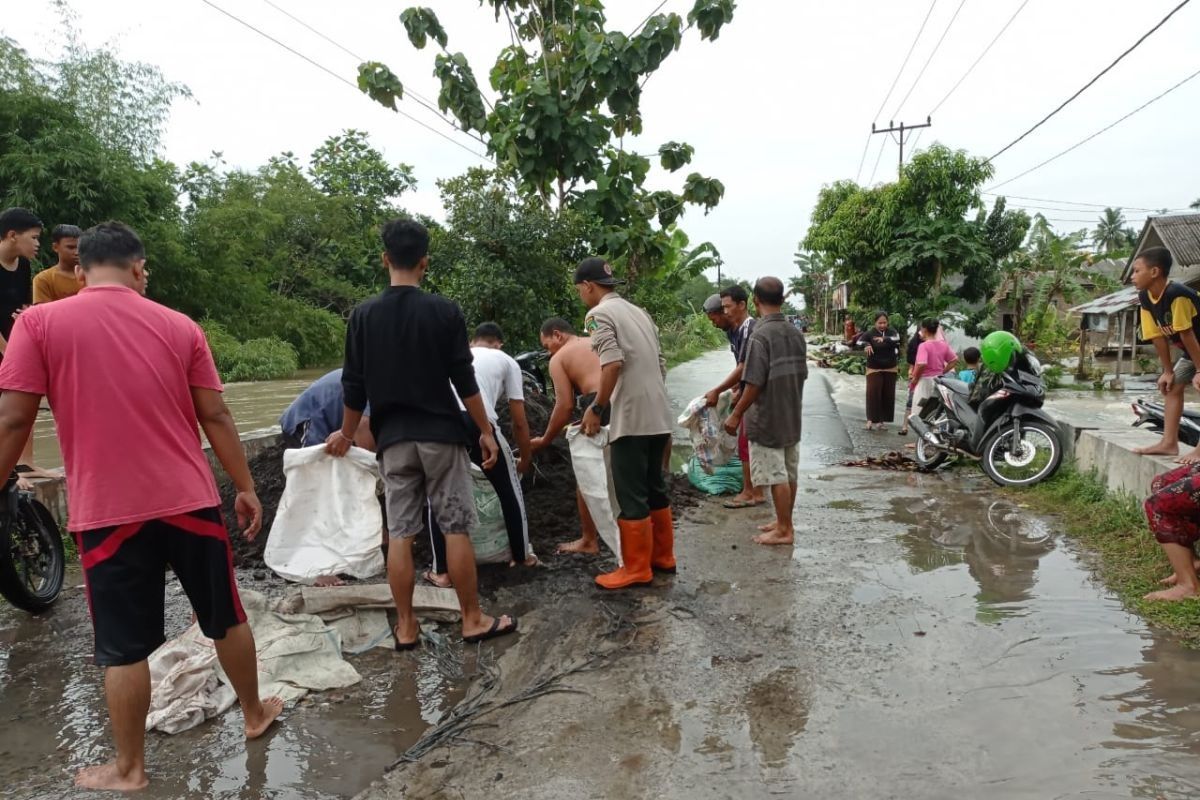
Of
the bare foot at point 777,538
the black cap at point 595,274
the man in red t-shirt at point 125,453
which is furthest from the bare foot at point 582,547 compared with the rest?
the man in red t-shirt at point 125,453

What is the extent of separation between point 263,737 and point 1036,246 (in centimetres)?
3147

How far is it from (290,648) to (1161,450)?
5691mm

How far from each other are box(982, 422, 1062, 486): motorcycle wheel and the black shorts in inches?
258

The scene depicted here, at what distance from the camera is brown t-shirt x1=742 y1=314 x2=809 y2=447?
533 cm

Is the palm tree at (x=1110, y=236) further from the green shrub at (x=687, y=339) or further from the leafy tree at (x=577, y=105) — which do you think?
the leafy tree at (x=577, y=105)

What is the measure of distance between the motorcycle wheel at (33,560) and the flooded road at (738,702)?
0.47 feet

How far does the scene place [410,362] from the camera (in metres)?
3.63

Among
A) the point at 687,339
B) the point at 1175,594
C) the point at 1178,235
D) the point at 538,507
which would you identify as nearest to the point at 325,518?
the point at 538,507

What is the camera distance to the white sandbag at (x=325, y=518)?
428 cm

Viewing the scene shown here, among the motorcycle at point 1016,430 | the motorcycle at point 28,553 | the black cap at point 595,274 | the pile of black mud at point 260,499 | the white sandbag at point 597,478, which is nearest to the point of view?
the motorcycle at point 28,553

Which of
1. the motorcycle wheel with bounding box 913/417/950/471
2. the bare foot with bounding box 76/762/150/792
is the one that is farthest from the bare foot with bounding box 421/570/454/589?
the motorcycle wheel with bounding box 913/417/950/471

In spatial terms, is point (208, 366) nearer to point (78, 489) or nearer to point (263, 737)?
point (78, 489)

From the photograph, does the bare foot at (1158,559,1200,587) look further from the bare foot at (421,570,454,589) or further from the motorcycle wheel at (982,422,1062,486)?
the bare foot at (421,570,454,589)

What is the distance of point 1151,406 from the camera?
6320 mm
